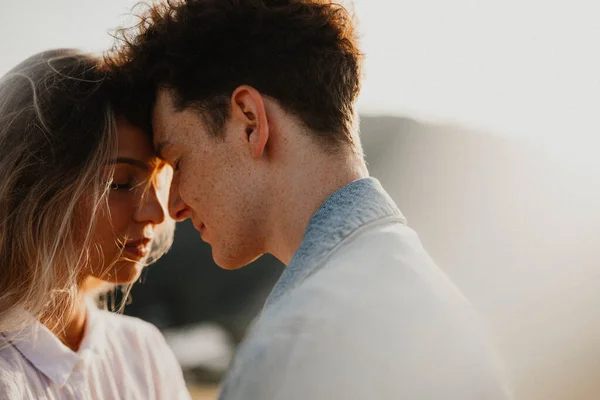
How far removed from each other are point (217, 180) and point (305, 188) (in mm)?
414

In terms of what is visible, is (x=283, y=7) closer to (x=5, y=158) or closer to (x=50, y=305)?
(x=5, y=158)

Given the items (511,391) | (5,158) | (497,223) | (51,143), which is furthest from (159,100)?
(497,223)

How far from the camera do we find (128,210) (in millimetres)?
3043

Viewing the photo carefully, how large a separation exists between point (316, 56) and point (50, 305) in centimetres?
146

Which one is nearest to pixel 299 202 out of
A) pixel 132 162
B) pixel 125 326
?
pixel 132 162

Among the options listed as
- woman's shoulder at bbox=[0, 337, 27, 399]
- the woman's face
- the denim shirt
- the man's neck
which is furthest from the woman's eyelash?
the denim shirt

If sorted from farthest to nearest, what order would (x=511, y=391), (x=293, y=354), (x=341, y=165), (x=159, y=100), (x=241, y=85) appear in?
1. (x=159, y=100)
2. (x=241, y=85)
3. (x=341, y=165)
4. (x=511, y=391)
5. (x=293, y=354)

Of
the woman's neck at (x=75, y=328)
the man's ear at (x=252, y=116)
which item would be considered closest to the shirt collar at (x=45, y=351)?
the woman's neck at (x=75, y=328)

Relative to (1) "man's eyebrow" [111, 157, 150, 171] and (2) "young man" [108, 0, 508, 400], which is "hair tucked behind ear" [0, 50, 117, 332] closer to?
(1) "man's eyebrow" [111, 157, 150, 171]

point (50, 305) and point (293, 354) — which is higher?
point (293, 354)

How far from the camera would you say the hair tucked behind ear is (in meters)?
2.88

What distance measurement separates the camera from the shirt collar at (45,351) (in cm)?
278

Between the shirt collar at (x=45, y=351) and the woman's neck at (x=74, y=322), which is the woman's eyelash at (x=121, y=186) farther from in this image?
the shirt collar at (x=45, y=351)

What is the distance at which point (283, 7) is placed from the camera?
98.7 inches
